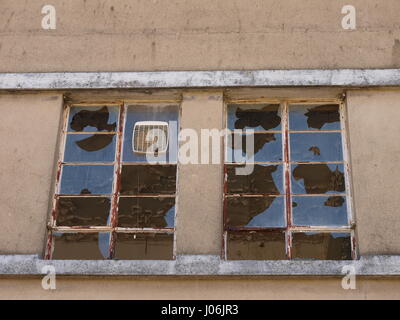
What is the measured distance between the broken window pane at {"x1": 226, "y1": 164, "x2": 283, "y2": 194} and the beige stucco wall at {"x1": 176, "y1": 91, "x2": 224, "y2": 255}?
256mm

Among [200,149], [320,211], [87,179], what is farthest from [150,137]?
[320,211]

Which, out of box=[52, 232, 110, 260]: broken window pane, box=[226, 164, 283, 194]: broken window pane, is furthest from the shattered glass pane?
box=[226, 164, 283, 194]: broken window pane

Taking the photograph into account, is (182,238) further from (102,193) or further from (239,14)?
(239,14)

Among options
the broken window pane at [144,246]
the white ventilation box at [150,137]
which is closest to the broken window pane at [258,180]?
the white ventilation box at [150,137]

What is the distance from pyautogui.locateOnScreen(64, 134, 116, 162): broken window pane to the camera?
8.06 meters

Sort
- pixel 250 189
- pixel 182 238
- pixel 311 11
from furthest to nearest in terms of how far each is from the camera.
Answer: pixel 311 11
pixel 250 189
pixel 182 238

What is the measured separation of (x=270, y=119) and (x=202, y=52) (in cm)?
109

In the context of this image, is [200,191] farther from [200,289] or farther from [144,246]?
[200,289]

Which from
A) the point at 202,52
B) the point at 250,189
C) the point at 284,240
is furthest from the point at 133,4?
the point at 284,240

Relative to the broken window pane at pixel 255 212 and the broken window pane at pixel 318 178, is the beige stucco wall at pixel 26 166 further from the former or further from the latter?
the broken window pane at pixel 318 178

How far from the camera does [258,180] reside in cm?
786

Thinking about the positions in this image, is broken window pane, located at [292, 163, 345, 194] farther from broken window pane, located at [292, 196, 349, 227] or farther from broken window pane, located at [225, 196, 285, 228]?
broken window pane, located at [225, 196, 285, 228]

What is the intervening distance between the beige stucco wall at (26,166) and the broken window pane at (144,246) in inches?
32.3

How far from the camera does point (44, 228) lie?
7.48 metres
